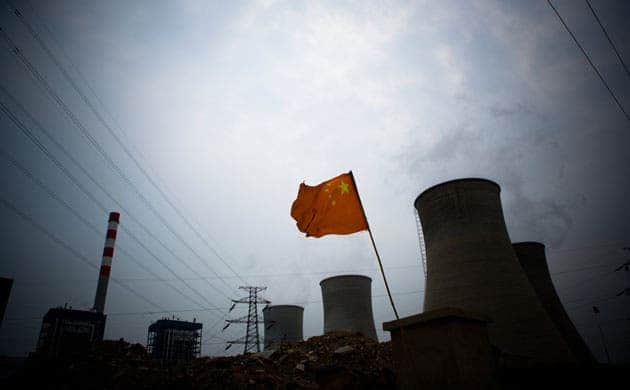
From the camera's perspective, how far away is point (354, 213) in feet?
19.6

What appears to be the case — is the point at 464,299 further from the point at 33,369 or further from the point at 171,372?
the point at 33,369

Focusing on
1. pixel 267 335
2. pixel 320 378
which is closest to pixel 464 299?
pixel 320 378

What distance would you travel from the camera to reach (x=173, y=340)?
28750 mm

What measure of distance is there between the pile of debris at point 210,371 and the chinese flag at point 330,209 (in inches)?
91.3

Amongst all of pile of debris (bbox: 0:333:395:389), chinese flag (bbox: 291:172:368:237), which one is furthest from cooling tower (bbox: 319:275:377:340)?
chinese flag (bbox: 291:172:368:237)

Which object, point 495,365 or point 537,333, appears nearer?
point 495,365

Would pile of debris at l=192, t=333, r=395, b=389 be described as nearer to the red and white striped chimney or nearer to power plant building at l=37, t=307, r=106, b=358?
power plant building at l=37, t=307, r=106, b=358

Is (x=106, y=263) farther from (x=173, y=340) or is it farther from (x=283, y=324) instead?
(x=283, y=324)

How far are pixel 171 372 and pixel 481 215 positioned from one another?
439 inches

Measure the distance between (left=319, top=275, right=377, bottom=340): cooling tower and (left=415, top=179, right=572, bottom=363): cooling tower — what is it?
31.3 feet

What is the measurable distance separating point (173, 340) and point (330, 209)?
1135 inches

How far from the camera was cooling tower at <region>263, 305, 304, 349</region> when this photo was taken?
85.1 ft

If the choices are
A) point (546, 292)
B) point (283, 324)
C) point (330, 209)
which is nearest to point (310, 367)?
point (330, 209)

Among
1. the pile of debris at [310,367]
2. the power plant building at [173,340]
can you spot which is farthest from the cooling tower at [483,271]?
the power plant building at [173,340]
